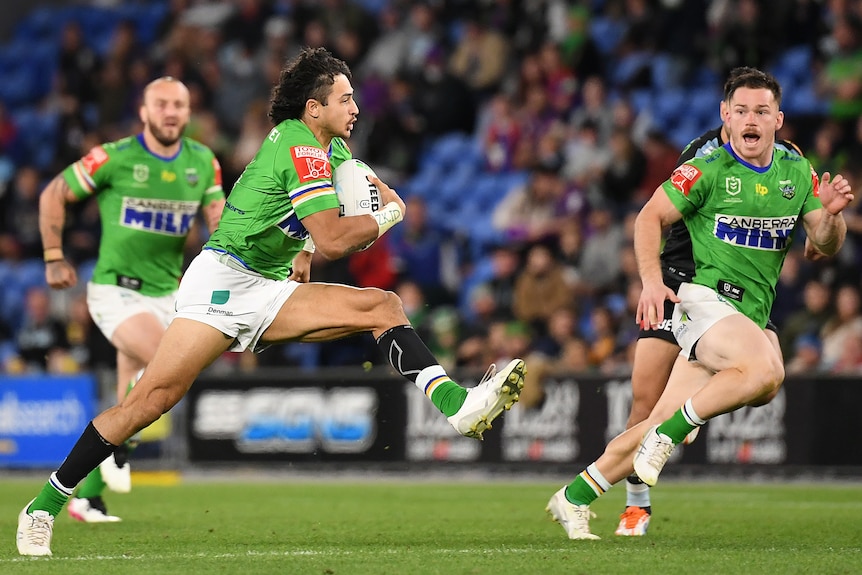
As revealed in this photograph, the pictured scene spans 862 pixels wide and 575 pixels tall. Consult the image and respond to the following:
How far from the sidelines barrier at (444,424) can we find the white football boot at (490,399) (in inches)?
293

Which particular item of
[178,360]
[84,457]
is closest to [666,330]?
[178,360]

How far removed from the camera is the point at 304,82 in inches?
292

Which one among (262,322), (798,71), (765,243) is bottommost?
(262,322)

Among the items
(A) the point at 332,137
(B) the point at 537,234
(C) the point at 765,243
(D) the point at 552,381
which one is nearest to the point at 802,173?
(C) the point at 765,243

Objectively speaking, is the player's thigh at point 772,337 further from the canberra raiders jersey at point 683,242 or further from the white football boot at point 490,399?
the white football boot at point 490,399

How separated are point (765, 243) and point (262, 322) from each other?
2.79 metres

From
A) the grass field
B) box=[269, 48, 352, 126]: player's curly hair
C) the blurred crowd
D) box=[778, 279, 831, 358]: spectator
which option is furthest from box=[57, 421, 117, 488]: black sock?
box=[778, 279, 831, 358]: spectator

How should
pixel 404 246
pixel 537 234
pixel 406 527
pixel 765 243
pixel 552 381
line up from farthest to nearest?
pixel 404 246 → pixel 537 234 → pixel 552 381 → pixel 406 527 → pixel 765 243

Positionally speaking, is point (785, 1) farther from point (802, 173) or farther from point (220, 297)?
point (220, 297)

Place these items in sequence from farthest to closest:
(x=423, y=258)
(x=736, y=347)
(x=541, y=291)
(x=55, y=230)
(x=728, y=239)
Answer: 1. (x=423, y=258)
2. (x=541, y=291)
3. (x=55, y=230)
4. (x=728, y=239)
5. (x=736, y=347)

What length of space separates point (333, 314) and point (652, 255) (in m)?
1.77

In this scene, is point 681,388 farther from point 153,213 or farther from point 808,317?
point 808,317

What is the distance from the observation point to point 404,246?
18234 mm

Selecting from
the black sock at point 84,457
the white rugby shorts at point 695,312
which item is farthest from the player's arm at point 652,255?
the black sock at point 84,457
